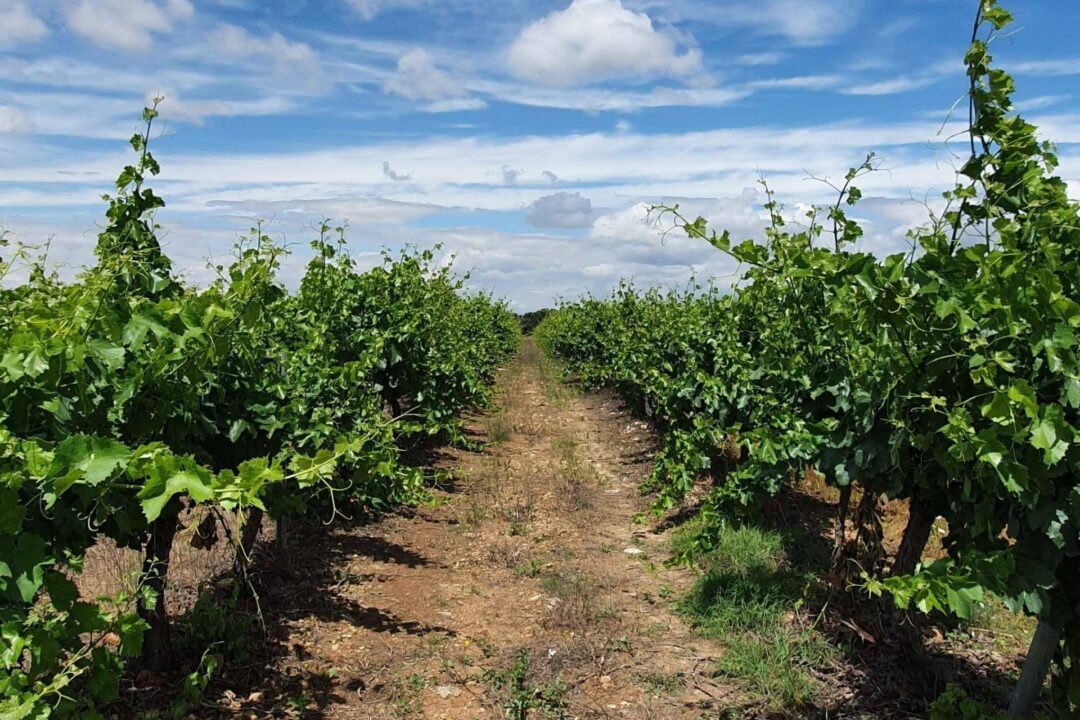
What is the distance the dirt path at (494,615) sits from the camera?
439 cm

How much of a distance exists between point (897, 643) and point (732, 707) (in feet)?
3.31

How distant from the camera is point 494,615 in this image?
568 centimetres

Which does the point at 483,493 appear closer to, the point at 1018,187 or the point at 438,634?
the point at 438,634

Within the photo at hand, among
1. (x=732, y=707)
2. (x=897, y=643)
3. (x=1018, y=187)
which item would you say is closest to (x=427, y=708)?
(x=732, y=707)

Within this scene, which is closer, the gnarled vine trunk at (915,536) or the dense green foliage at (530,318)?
the gnarled vine trunk at (915,536)

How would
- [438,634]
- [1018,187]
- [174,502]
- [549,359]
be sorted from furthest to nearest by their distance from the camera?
[549,359]
[438,634]
[174,502]
[1018,187]

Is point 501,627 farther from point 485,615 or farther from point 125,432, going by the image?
point 125,432

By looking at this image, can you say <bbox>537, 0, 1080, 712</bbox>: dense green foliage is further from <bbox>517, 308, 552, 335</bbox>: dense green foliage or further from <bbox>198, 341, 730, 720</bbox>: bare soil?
<bbox>517, 308, 552, 335</bbox>: dense green foliage

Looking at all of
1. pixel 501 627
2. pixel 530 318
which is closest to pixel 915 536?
pixel 501 627

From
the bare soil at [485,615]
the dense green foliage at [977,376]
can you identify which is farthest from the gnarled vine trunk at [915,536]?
the bare soil at [485,615]

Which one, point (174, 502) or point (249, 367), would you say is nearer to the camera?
point (174, 502)

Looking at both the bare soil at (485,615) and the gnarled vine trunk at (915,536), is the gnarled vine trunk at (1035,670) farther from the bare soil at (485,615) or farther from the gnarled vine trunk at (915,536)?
the bare soil at (485,615)

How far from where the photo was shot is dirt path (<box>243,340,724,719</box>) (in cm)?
439

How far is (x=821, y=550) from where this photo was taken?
20.4 ft
